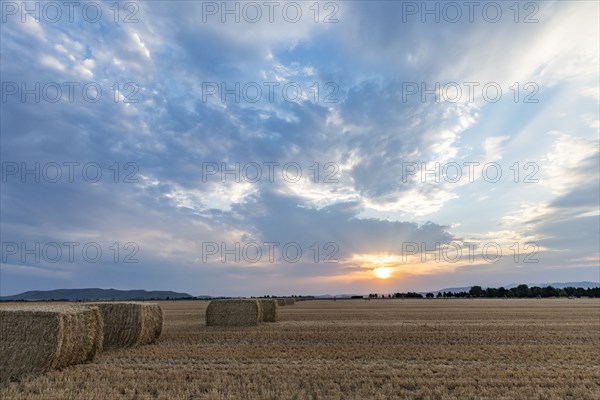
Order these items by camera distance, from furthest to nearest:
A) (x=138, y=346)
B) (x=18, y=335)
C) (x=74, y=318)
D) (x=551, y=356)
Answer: (x=138, y=346) → (x=551, y=356) → (x=74, y=318) → (x=18, y=335)

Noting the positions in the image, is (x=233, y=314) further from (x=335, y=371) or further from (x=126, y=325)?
(x=335, y=371)

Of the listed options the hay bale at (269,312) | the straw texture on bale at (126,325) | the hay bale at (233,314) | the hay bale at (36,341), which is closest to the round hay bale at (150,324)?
the straw texture on bale at (126,325)

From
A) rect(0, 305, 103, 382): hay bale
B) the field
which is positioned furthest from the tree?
rect(0, 305, 103, 382): hay bale

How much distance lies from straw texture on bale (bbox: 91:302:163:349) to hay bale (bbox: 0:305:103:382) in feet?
13.6

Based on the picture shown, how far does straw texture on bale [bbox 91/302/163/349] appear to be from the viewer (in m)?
16.9

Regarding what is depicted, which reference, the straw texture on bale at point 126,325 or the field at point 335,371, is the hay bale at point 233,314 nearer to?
the field at point 335,371

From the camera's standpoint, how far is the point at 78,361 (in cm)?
1282

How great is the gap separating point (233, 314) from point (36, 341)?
15.5 m

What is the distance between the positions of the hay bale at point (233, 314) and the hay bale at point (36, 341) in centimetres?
1392

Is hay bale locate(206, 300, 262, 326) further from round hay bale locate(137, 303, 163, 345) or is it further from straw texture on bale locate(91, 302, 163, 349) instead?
straw texture on bale locate(91, 302, 163, 349)

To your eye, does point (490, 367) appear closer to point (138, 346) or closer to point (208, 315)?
point (138, 346)

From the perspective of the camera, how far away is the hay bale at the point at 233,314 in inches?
1038

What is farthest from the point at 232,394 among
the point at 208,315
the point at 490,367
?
the point at 208,315

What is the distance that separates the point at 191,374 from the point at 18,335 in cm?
445
